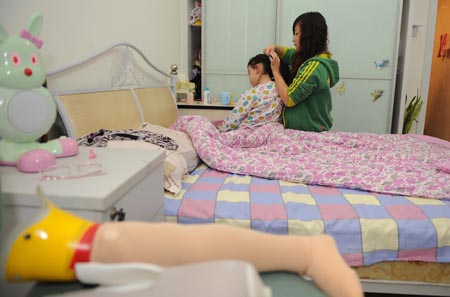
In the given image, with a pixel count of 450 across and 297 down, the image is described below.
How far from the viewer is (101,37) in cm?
178

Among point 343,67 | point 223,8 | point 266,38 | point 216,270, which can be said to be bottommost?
point 216,270

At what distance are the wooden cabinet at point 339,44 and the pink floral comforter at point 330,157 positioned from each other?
3.59ft

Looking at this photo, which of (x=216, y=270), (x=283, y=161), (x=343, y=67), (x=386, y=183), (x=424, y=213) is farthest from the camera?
(x=343, y=67)

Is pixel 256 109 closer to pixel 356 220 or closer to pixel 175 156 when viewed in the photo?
pixel 175 156

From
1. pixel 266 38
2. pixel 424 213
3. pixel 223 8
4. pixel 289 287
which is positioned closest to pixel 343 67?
pixel 266 38

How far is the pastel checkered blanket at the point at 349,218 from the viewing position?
4.05 ft

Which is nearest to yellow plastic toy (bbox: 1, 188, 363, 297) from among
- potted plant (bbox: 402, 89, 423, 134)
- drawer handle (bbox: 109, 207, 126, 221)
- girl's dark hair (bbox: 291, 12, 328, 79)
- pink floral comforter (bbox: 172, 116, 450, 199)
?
drawer handle (bbox: 109, 207, 126, 221)

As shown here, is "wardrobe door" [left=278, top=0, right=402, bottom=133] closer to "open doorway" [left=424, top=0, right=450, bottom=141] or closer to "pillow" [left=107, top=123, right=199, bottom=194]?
"open doorway" [left=424, top=0, right=450, bottom=141]

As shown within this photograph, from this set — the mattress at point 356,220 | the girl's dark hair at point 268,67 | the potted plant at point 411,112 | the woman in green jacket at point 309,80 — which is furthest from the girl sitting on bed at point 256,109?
the potted plant at point 411,112

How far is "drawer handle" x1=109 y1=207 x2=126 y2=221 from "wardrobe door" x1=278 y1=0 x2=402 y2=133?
2.91 m

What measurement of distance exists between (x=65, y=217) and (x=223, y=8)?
311cm

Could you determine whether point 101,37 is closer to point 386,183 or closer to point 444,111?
point 386,183

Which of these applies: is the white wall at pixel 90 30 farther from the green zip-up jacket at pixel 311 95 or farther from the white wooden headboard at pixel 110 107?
the green zip-up jacket at pixel 311 95

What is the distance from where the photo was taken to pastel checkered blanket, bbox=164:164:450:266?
1.24 metres
